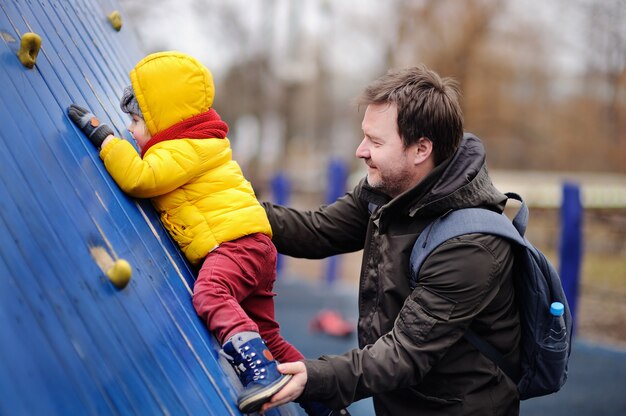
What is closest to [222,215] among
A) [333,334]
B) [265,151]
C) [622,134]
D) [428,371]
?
[428,371]

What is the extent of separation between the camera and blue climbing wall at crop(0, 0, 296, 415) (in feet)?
4.75

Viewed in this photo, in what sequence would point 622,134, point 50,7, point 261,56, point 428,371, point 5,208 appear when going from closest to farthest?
point 5,208
point 428,371
point 50,7
point 622,134
point 261,56

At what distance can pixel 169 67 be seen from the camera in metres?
2.28

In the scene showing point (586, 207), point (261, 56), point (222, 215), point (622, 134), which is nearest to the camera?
point (222, 215)

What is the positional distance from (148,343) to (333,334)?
5266 millimetres

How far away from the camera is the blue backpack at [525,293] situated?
2.17 metres

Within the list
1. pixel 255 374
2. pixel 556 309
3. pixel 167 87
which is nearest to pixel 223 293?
pixel 255 374

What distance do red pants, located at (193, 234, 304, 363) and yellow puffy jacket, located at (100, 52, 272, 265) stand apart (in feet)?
0.19

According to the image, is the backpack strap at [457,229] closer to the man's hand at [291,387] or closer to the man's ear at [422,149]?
the man's ear at [422,149]

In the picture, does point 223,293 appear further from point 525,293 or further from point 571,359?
Result: point 571,359

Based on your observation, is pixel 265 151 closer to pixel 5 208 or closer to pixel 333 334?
pixel 333 334

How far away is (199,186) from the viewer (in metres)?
2.32

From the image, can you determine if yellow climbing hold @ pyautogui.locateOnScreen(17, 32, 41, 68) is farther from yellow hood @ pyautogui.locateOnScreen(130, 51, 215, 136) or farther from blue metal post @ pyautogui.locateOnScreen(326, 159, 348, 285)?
blue metal post @ pyautogui.locateOnScreen(326, 159, 348, 285)

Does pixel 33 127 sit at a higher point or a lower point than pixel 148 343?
higher
